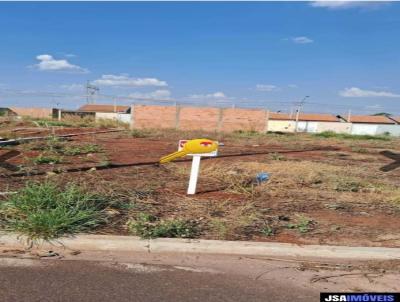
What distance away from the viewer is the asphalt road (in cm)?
364

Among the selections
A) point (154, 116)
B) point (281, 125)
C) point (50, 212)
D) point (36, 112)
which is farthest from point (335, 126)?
point (50, 212)

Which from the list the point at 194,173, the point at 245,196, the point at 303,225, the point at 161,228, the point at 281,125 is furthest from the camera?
the point at 281,125

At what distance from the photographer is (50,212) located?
16.7 ft

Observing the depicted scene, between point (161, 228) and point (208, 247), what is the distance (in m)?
0.62

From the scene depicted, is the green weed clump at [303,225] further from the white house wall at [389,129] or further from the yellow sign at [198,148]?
the white house wall at [389,129]

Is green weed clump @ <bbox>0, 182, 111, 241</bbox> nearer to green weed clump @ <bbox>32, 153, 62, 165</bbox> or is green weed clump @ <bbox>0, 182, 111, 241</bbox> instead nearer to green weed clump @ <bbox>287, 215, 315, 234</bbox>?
green weed clump @ <bbox>287, 215, 315, 234</bbox>

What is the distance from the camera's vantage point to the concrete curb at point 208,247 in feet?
15.5

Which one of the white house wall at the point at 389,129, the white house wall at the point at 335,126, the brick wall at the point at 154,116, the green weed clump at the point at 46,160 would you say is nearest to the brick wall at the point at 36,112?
the brick wall at the point at 154,116

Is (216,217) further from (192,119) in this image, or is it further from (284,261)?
(192,119)

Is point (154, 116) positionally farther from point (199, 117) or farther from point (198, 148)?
point (198, 148)

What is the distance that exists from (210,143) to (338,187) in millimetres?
2902

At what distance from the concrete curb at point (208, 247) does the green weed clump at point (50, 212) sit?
16cm

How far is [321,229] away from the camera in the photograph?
5609mm

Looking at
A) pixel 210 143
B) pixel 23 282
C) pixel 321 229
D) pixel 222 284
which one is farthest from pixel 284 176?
pixel 23 282
